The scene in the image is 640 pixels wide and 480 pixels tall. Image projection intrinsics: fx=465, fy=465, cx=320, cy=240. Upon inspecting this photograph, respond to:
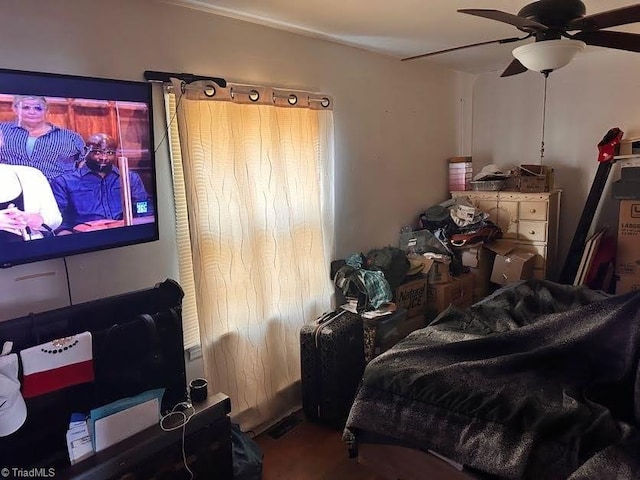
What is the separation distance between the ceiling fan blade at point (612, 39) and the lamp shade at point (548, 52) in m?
0.20

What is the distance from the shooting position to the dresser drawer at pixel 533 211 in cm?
377

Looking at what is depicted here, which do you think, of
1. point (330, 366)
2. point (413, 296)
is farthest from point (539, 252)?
point (330, 366)

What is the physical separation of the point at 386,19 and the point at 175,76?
4.08ft

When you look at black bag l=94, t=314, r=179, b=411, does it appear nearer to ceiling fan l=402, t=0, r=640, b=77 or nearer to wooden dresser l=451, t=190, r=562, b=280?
ceiling fan l=402, t=0, r=640, b=77

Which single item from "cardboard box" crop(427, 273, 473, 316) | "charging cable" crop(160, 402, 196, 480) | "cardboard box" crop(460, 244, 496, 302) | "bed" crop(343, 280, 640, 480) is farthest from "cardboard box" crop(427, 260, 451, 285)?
"charging cable" crop(160, 402, 196, 480)

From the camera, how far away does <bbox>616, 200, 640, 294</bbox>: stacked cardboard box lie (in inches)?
138

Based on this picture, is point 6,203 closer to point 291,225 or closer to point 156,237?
point 156,237

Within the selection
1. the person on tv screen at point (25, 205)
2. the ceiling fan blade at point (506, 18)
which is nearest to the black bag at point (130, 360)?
the person on tv screen at point (25, 205)

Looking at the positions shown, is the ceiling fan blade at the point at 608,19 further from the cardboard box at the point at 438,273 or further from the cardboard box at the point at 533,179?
the cardboard box at the point at 533,179

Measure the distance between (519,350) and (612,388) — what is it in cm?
38

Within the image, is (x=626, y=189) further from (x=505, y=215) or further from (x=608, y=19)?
A: (x=608, y=19)

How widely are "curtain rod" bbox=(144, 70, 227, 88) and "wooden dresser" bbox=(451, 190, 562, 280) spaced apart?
104 inches

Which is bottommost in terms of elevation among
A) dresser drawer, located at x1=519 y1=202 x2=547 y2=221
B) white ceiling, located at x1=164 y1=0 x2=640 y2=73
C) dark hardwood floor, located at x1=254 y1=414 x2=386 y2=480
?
dark hardwood floor, located at x1=254 y1=414 x2=386 y2=480

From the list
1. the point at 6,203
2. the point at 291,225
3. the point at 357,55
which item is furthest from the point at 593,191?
the point at 6,203
